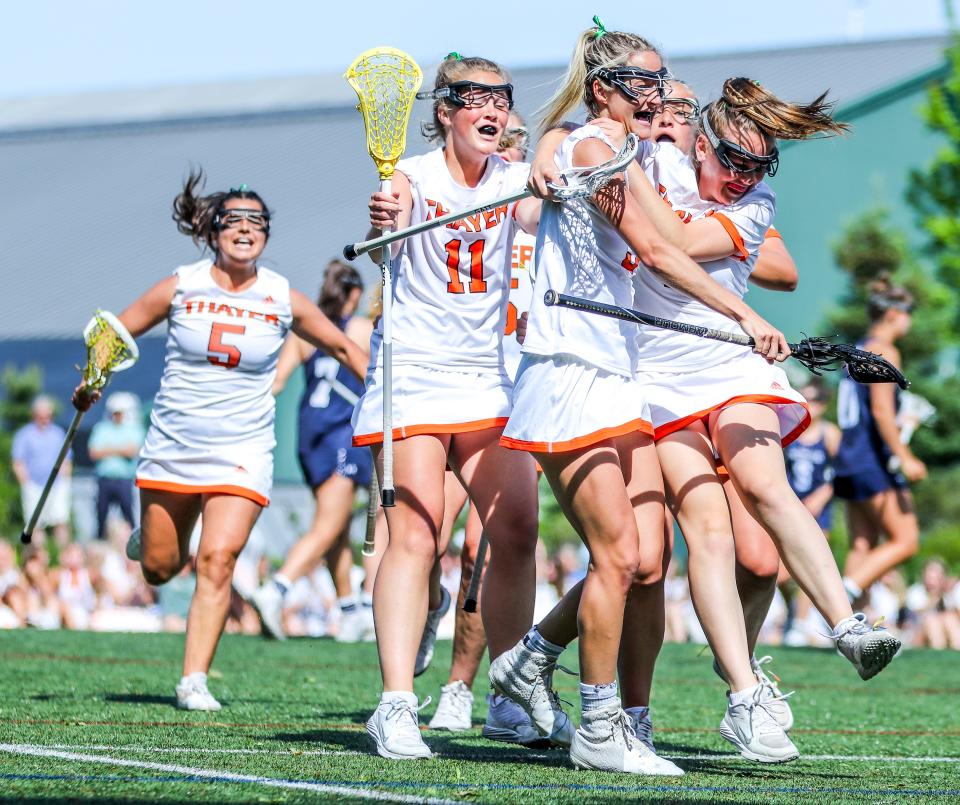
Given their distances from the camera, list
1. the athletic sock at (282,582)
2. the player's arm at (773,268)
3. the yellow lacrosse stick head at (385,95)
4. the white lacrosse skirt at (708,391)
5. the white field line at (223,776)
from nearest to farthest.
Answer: the white field line at (223,776)
the white lacrosse skirt at (708,391)
the yellow lacrosse stick head at (385,95)
the player's arm at (773,268)
the athletic sock at (282,582)

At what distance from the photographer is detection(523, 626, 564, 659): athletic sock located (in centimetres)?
528

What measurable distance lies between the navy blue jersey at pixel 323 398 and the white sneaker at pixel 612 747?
6811 millimetres

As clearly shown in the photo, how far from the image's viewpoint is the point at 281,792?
4176 millimetres

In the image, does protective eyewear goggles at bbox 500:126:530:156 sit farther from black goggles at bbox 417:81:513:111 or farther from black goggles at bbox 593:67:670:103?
black goggles at bbox 593:67:670:103

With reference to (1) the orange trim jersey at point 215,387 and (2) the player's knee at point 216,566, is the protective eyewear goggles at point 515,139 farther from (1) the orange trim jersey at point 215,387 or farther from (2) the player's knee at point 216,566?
(2) the player's knee at point 216,566

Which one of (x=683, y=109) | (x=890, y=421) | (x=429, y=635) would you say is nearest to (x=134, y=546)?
(x=429, y=635)

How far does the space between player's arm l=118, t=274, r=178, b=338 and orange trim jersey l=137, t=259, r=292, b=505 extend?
3 centimetres

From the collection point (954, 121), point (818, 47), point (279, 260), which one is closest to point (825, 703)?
point (954, 121)

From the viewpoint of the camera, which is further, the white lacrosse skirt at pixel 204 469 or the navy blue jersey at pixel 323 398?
the navy blue jersey at pixel 323 398

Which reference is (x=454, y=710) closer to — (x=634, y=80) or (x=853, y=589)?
(x=634, y=80)

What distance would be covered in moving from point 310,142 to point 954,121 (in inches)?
653

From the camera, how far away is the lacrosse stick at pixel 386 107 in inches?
215

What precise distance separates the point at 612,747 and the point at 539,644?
0.51 metres

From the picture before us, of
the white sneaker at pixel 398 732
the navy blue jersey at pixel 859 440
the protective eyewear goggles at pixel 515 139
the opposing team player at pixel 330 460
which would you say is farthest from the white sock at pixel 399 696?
the navy blue jersey at pixel 859 440
